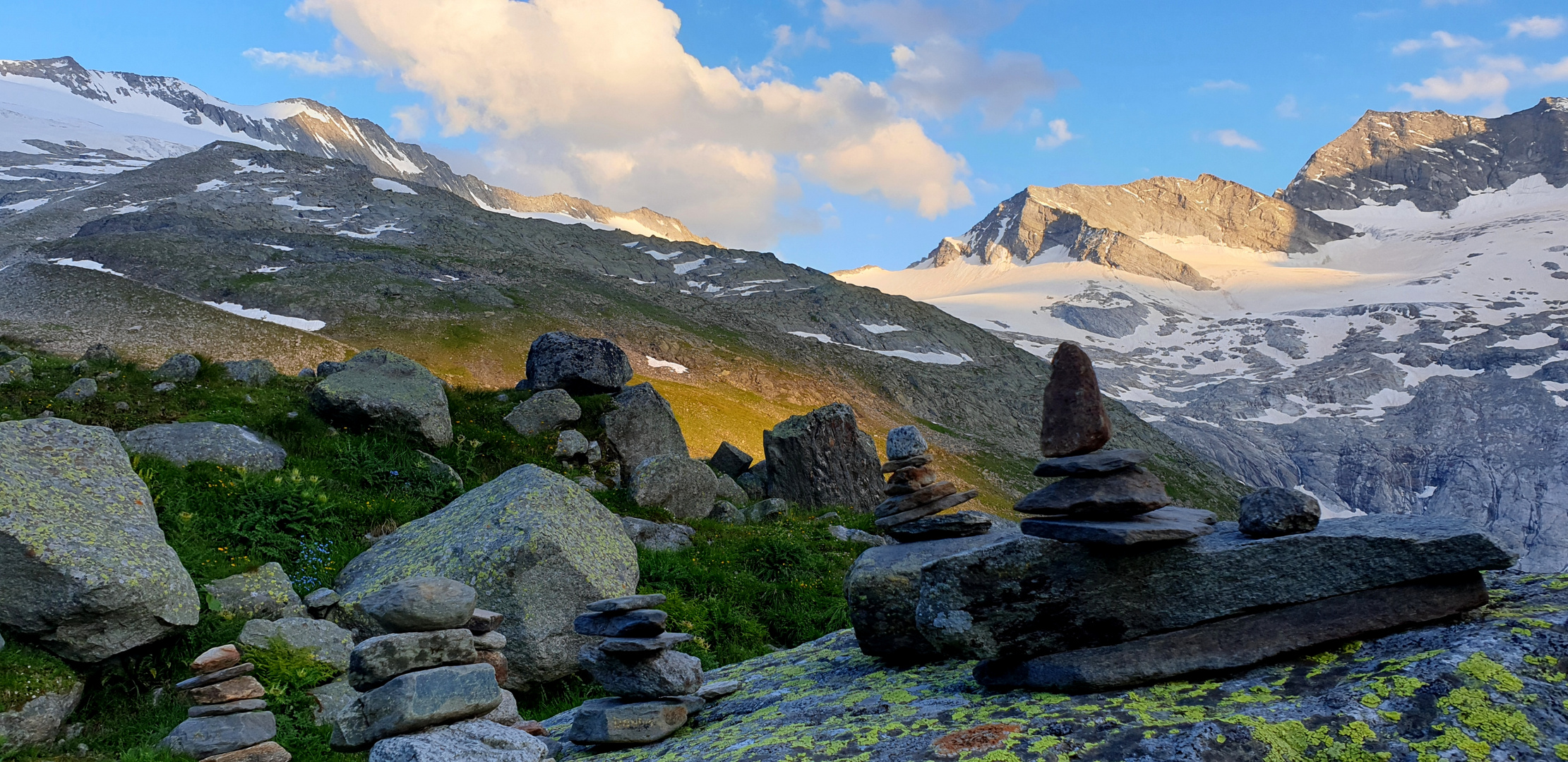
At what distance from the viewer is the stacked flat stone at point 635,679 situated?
8.40 metres

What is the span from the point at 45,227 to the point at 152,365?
156m

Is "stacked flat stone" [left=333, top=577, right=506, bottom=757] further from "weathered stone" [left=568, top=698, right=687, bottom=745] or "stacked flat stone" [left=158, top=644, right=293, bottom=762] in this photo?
"stacked flat stone" [left=158, top=644, right=293, bottom=762]

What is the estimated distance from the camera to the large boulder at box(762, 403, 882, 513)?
34188 mm

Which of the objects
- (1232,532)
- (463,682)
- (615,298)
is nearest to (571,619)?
(463,682)

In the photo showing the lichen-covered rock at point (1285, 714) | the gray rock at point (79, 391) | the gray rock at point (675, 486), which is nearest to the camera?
the lichen-covered rock at point (1285, 714)

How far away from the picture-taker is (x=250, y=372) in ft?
81.7

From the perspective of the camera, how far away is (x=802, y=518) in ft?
86.7

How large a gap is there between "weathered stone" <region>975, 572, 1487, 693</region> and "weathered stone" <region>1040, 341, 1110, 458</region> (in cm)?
222

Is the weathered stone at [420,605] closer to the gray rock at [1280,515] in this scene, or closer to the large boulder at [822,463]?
the gray rock at [1280,515]

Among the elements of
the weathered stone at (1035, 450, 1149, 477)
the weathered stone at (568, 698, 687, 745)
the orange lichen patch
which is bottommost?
the weathered stone at (568, 698, 687, 745)

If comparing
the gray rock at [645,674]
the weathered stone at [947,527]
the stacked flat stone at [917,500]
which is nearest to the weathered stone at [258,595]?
the gray rock at [645,674]

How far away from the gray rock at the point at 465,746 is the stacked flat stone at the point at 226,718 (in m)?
3.15

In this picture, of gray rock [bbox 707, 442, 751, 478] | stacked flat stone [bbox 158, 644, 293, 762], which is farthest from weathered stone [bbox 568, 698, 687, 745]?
gray rock [bbox 707, 442, 751, 478]

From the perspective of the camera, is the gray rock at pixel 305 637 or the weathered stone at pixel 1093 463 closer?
the weathered stone at pixel 1093 463
